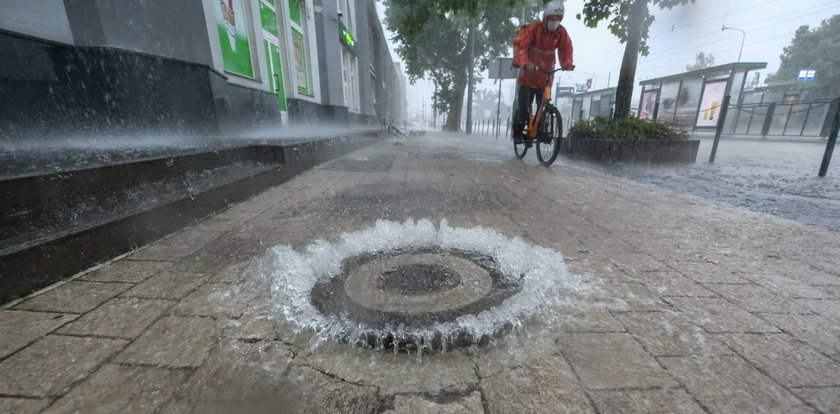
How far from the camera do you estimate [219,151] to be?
3457 mm

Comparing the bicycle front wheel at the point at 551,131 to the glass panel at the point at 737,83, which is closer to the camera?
the bicycle front wheel at the point at 551,131

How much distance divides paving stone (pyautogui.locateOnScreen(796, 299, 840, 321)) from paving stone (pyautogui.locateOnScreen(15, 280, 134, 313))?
3124 mm

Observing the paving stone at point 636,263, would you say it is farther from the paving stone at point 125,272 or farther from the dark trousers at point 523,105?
the dark trousers at point 523,105

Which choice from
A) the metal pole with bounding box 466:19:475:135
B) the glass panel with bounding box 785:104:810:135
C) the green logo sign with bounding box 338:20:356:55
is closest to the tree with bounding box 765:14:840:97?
the glass panel with bounding box 785:104:810:135

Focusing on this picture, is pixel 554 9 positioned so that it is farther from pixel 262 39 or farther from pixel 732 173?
pixel 262 39

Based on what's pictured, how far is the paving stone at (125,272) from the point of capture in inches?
66.7

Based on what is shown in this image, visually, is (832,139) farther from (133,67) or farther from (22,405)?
(133,67)

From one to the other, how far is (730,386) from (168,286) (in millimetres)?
2252

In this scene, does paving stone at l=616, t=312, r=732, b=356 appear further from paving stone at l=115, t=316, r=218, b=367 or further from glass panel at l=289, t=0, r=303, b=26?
glass panel at l=289, t=0, r=303, b=26

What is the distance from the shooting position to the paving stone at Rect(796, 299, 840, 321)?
4.86 ft

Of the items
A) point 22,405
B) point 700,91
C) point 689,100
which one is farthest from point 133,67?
point 689,100

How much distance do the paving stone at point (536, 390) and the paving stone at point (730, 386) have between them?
36 cm

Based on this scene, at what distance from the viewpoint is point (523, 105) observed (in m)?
6.06

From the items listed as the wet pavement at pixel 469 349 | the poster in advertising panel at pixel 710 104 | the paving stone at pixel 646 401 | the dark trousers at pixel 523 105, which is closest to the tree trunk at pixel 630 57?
the dark trousers at pixel 523 105
